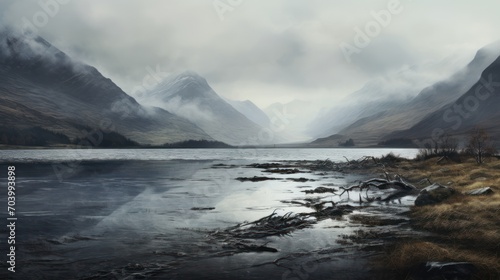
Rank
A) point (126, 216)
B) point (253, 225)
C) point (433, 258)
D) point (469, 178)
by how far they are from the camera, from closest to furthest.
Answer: point (433, 258) → point (253, 225) → point (126, 216) → point (469, 178)

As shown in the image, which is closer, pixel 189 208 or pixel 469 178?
pixel 189 208

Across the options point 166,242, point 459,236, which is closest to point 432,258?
point 459,236

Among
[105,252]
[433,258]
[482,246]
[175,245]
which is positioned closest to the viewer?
[433,258]

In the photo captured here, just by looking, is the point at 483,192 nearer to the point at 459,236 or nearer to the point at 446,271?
the point at 459,236

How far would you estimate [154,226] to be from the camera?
81.3 ft

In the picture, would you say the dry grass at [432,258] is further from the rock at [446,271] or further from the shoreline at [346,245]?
the rock at [446,271]

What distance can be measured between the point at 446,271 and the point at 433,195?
1822cm

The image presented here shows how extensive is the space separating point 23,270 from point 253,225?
1257 centimetres

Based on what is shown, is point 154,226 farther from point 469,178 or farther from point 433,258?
point 469,178

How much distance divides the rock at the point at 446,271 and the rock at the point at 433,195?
1631cm

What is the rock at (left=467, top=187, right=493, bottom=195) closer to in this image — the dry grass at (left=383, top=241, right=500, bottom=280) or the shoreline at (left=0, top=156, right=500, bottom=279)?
the shoreline at (left=0, top=156, right=500, bottom=279)

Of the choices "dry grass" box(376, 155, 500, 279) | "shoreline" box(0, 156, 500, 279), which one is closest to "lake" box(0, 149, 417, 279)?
"shoreline" box(0, 156, 500, 279)

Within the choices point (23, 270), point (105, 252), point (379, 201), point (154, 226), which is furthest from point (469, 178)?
point (23, 270)

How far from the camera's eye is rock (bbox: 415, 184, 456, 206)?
95.0 feet
